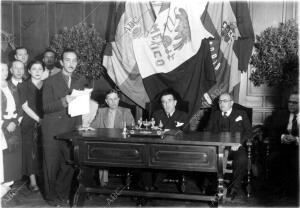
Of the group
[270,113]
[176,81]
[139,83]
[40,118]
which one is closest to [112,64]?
[139,83]

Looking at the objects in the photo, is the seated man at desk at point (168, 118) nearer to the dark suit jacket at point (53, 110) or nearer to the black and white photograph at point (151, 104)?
the black and white photograph at point (151, 104)

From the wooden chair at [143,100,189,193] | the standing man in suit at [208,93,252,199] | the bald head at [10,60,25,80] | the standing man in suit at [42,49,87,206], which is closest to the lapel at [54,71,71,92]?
the standing man in suit at [42,49,87,206]

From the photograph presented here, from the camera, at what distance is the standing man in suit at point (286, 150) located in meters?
4.55

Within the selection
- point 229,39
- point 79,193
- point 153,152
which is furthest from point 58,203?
point 229,39

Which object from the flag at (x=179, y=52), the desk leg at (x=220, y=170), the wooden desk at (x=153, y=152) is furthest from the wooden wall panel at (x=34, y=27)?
the desk leg at (x=220, y=170)

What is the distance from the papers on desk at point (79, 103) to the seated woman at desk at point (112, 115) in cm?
74

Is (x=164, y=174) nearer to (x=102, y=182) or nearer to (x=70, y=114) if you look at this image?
(x=102, y=182)

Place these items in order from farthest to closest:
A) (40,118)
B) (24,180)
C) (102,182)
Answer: (24,180) → (102,182) → (40,118)

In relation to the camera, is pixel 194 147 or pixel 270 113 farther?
pixel 270 113

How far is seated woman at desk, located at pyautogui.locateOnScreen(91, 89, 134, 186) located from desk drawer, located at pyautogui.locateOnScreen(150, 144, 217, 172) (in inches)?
41.0

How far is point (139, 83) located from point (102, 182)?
168 centimetres

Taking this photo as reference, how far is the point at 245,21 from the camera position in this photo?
563 cm

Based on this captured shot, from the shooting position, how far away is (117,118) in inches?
189

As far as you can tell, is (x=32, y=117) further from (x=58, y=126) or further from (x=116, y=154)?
(x=116, y=154)
